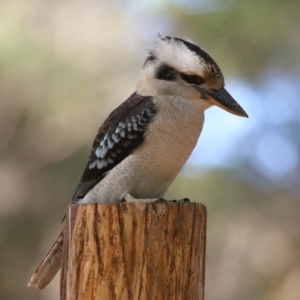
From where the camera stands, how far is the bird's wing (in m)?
3.03

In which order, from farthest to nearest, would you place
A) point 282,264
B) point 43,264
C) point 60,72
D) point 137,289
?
point 282,264
point 60,72
point 43,264
point 137,289

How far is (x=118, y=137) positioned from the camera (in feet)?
10.1

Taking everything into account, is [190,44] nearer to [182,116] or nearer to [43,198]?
[182,116]

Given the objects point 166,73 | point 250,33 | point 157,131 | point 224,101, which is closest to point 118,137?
point 157,131

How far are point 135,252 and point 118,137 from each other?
3.01ft

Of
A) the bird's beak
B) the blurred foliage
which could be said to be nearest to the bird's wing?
the bird's beak

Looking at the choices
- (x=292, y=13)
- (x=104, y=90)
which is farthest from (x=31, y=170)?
(x=292, y=13)

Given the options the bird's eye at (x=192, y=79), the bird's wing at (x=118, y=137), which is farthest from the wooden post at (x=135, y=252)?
the bird's eye at (x=192, y=79)

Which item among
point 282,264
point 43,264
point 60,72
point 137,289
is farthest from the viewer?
point 282,264

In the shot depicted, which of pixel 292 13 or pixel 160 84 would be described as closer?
pixel 160 84

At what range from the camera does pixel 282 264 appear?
7.58 metres

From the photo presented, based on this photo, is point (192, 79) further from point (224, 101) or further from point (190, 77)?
point (224, 101)

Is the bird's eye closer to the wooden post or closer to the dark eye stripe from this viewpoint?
the dark eye stripe

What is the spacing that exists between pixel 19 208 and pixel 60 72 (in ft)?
5.26
